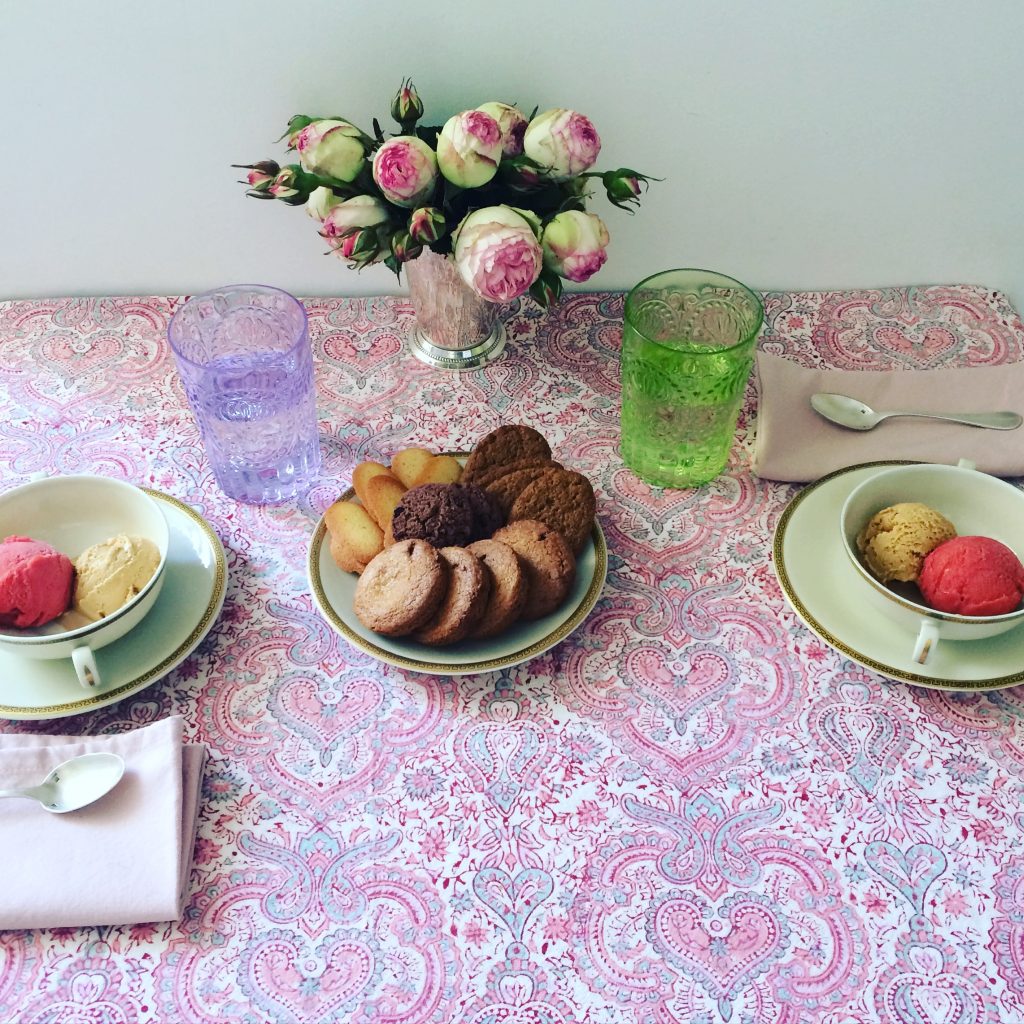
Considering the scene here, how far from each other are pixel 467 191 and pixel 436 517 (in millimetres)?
390

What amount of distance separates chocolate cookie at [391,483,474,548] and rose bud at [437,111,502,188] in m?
0.34

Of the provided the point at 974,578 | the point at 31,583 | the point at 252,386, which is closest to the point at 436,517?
the point at 252,386

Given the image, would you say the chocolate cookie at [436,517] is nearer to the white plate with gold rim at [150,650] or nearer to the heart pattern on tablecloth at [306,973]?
the white plate with gold rim at [150,650]

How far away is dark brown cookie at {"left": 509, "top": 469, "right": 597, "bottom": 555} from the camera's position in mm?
1027

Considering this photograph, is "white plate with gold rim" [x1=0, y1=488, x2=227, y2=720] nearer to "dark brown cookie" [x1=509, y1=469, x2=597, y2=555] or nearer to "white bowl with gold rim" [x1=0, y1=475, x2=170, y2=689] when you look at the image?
"white bowl with gold rim" [x1=0, y1=475, x2=170, y2=689]

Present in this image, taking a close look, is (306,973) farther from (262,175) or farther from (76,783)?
(262,175)

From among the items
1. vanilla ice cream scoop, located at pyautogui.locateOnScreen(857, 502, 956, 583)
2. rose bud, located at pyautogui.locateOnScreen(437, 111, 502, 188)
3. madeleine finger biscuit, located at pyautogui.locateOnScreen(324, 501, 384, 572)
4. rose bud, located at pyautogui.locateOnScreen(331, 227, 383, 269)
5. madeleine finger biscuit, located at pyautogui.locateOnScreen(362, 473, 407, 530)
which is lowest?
madeleine finger biscuit, located at pyautogui.locateOnScreen(324, 501, 384, 572)

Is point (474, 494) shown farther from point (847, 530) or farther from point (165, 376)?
point (165, 376)

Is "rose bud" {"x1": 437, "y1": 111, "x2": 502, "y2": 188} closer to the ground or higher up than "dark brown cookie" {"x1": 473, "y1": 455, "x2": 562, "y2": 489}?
higher up

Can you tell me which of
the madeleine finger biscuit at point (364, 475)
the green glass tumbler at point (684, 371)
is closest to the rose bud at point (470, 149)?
the green glass tumbler at point (684, 371)

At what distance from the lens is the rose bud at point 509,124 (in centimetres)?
111

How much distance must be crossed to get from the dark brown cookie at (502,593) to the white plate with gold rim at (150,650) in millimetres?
266

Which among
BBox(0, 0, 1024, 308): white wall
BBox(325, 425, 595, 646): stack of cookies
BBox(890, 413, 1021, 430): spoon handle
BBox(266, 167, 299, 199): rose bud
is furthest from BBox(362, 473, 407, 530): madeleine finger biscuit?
BBox(890, 413, 1021, 430): spoon handle

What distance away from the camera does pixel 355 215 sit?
1110mm
